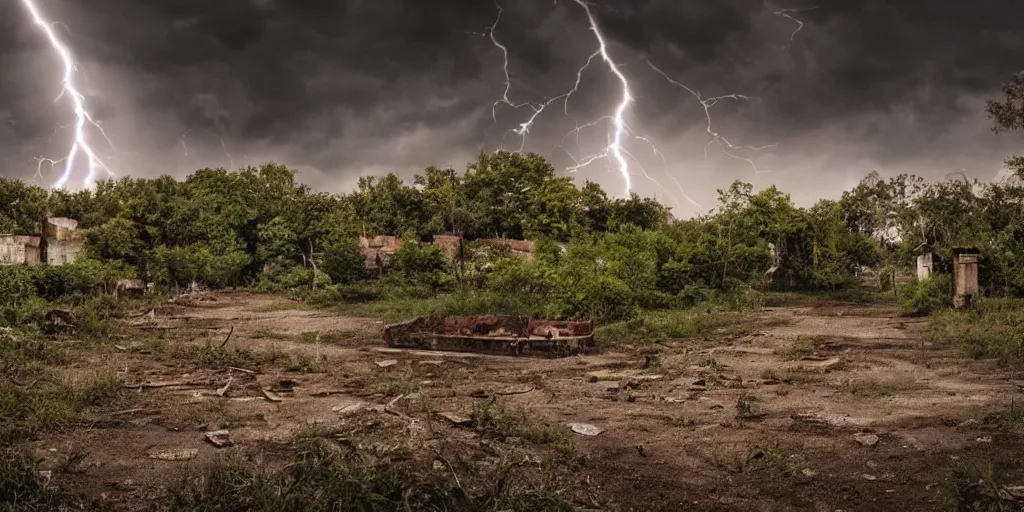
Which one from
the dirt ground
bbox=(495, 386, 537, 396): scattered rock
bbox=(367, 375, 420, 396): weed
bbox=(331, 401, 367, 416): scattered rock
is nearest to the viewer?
the dirt ground

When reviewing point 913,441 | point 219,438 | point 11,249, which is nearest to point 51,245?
point 11,249

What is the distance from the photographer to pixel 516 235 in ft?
122

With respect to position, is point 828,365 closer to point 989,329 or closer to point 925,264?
point 989,329

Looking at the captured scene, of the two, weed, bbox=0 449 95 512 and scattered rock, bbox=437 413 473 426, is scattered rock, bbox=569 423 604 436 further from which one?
weed, bbox=0 449 95 512

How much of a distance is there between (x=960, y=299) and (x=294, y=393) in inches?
642

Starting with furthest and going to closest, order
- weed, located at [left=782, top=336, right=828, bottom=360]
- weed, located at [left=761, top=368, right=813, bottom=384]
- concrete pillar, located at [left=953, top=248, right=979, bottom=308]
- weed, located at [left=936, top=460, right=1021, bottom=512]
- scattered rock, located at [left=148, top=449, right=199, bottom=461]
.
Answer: concrete pillar, located at [left=953, top=248, right=979, bottom=308] → weed, located at [left=782, top=336, right=828, bottom=360] → weed, located at [left=761, top=368, right=813, bottom=384] → scattered rock, located at [left=148, top=449, right=199, bottom=461] → weed, located at [left=936, top=460, right=1021, bottom=512]

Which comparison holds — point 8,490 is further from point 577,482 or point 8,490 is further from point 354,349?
point 354,349

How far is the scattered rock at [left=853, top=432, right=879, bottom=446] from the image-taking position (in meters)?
6.12

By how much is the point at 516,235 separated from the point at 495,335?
77.3 ft

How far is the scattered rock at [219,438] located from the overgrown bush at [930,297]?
17.3 meters

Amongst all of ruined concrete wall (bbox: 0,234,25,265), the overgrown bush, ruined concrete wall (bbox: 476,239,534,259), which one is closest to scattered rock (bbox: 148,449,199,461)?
the overgrown bush

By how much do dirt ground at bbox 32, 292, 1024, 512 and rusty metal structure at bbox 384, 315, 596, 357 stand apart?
0.42 meters

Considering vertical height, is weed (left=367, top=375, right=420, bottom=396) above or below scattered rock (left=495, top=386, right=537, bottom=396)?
above

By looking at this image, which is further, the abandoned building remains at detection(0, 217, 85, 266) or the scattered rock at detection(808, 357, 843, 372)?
the abandoned building remains at detection(0, 217, 85, 266)
